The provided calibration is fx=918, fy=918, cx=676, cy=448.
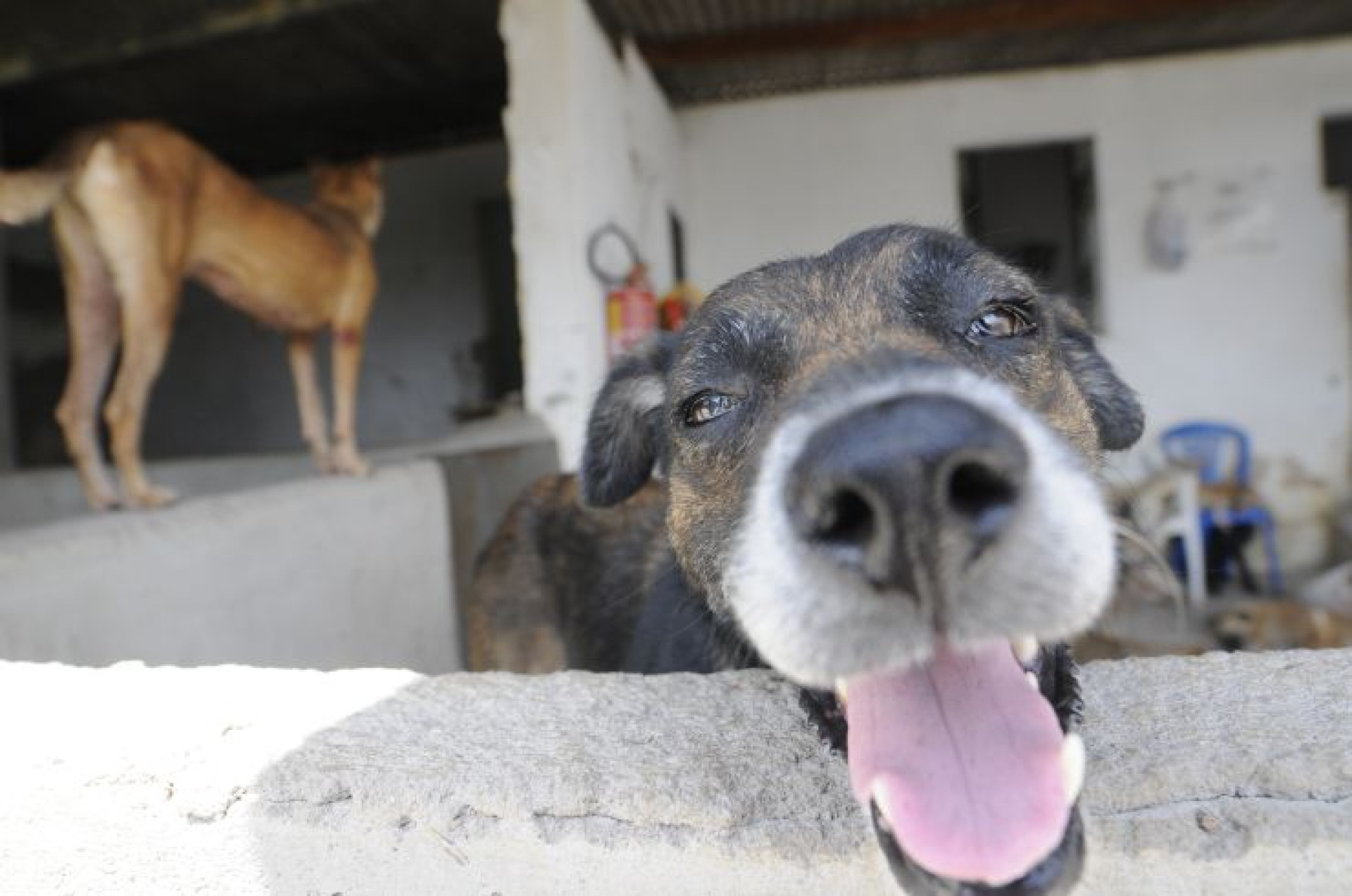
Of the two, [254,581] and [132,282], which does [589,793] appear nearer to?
[254,581]

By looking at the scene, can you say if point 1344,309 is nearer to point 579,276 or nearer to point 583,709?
point 579,276

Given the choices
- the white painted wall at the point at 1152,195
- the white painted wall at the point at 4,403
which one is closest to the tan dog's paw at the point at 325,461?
the white painted wall at the point at 4,403

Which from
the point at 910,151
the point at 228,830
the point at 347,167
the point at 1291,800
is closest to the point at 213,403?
the point at 347,167

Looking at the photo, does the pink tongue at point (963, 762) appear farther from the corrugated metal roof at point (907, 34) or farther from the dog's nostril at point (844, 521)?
the corrugated metal roof at point (907, 34)

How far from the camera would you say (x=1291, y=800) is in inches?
47.8

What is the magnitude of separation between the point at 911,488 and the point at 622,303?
4917 millimetres

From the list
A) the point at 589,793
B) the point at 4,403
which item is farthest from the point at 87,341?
the point at 4,403

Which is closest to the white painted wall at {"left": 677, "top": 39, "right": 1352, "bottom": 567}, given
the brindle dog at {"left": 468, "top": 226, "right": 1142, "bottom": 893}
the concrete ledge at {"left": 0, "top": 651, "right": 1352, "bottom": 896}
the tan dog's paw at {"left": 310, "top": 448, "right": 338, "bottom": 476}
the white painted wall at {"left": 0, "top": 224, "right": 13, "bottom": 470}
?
the tan dog's paw at {"left": 310, "top": 448, "right": 338, "bottom": 476}

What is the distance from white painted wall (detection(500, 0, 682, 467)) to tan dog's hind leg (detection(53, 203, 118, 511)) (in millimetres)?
2340

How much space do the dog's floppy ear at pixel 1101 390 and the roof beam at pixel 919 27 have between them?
5849 millimetres

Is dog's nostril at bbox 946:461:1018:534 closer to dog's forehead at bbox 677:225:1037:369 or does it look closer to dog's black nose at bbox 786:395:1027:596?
dog's black nose at bbox 786:395:1027:596

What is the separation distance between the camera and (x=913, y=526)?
1012mm

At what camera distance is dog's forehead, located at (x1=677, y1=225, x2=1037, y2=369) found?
72.1 inches

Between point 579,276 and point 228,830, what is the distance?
446cm
